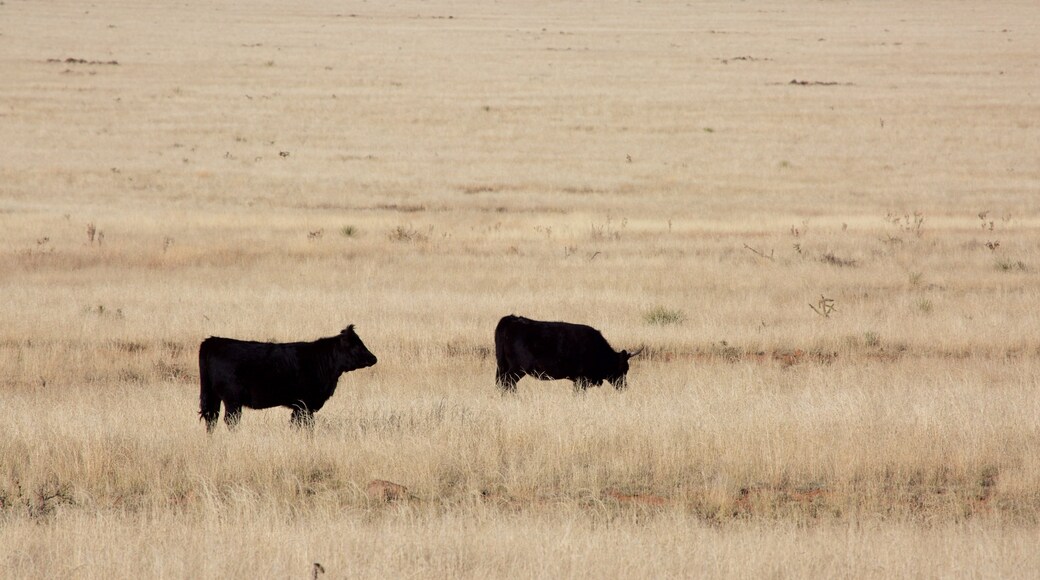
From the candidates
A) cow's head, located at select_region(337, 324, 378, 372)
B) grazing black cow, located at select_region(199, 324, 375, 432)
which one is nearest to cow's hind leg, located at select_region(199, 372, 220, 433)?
grazing black cow, located at select_region(199, 324, 375, 432)

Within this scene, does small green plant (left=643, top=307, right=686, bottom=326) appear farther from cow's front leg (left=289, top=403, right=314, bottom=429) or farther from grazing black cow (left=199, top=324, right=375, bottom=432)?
cow's front leg (left=289, top=403, right=314, bottom=429)

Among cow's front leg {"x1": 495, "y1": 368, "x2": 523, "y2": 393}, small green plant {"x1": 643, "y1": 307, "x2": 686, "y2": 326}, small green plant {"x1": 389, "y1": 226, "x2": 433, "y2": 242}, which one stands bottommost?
cow's front leg {"x1": 495, "y1": 368, "x2": 523, "y2": 393}

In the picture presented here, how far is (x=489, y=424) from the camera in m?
8.91

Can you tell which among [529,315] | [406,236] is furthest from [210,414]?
[406,236]

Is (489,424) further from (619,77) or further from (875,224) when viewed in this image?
(619,77)

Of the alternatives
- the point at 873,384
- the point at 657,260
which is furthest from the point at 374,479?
the point at 657,260

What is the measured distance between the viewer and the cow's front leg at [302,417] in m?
8.91

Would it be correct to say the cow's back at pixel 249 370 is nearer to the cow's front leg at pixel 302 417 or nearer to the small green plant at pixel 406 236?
the cow's front leg at pixel 302 417

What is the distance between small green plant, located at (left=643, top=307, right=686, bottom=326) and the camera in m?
15.4

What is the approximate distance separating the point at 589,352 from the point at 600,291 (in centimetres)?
666

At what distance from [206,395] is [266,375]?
0.50m

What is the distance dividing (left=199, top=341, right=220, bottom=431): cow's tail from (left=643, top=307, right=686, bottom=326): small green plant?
767 centimetres

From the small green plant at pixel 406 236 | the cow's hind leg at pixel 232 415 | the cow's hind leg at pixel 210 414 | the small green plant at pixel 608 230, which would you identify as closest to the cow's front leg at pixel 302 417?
the cow's hind leg at pixel 232 415

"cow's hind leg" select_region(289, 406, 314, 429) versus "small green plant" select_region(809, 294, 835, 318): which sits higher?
"small green plant" select_region(809, 294, 835, 318)
